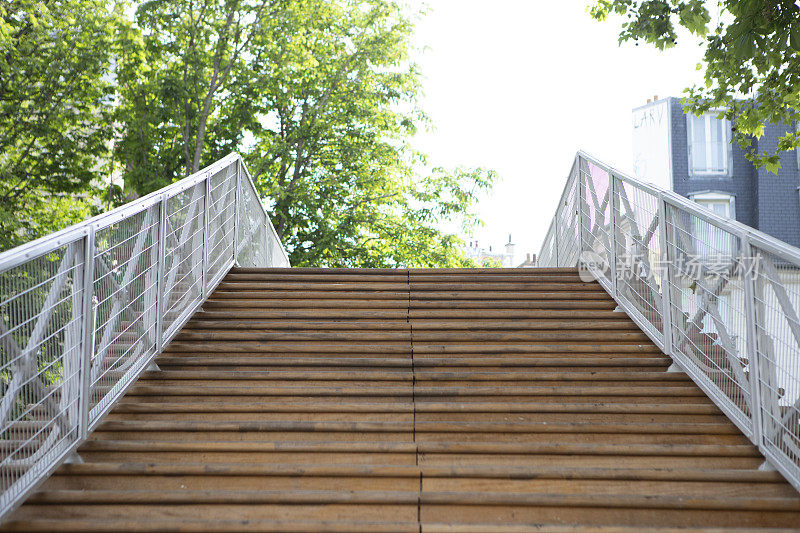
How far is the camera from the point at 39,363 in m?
2.87

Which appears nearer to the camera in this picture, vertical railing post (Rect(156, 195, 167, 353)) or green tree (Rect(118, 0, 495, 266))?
vertical railing post (Rect(156, 195, 167, 353))

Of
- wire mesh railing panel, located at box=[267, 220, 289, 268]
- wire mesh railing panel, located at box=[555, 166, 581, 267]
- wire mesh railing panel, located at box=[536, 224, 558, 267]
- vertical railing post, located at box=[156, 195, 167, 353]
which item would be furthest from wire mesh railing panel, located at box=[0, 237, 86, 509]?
wire mesh railing panel, located at box=[536, 224, 558, 267]

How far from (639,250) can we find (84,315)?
3.35 metres

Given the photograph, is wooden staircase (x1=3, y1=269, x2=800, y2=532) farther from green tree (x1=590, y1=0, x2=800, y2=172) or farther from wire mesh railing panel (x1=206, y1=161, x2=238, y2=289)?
green tree (x1=590, y1=0, x2=800, y2=172)

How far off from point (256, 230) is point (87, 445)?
4.70 metres

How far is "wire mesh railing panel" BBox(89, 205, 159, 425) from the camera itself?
11.2ft

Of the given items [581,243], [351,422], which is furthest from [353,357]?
[581,243]

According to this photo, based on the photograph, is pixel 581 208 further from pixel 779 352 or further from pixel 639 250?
pixel 779 352

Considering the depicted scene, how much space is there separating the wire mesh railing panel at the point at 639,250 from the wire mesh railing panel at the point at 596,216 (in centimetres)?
21

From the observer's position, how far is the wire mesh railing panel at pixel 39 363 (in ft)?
8.75

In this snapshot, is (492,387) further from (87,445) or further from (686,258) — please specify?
(87,445)

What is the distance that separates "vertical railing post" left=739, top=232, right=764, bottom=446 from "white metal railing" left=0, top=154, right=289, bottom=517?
291 cm

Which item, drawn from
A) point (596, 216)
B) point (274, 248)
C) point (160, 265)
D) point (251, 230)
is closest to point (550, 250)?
point (596, 216)

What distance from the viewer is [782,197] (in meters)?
19.0
